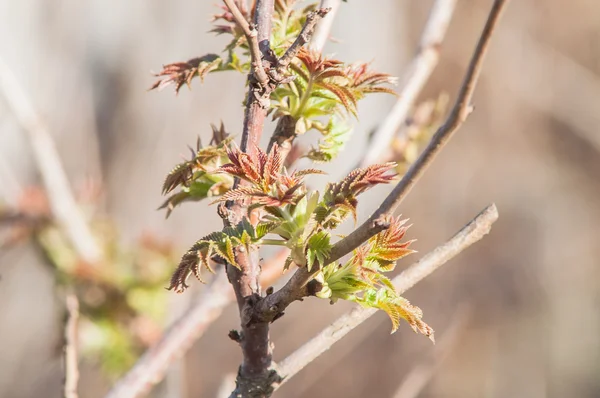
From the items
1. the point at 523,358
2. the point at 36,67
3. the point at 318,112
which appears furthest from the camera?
the point at 523,358

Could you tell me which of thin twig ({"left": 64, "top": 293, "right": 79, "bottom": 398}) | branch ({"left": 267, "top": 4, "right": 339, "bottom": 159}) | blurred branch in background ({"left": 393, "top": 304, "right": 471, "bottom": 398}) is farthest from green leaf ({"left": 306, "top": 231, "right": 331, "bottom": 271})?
blurred branch in background ({"left": 393, "top": 304, "right": 471, "bottom": 398})

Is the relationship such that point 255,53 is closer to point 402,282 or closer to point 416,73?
point 402,282

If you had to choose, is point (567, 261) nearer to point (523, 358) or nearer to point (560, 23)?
point (523, 358)

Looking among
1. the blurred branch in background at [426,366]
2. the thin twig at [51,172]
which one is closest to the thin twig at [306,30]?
the blurred branch in background at [426,366]

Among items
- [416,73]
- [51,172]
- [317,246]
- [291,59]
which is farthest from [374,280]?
[51,172]

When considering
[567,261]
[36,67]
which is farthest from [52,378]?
[567,261]

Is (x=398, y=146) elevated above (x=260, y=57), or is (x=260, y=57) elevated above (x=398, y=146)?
(x=398, y=146)

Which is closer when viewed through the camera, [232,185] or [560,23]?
[232,185]
